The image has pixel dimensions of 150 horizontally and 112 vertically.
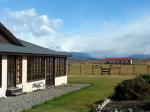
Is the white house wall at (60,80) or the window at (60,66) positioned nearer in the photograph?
the white house wall at (60,80)

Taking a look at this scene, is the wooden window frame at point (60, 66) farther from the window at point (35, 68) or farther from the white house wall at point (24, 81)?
the window at point (35, 68)

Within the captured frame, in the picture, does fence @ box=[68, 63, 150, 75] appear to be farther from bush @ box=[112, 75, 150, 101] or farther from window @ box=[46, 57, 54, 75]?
bush @ box=[112, 75, 150, 101]

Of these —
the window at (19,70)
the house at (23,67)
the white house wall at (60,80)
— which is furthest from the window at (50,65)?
the window at (19,70)

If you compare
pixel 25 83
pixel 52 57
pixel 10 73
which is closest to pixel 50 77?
pixel 52 57

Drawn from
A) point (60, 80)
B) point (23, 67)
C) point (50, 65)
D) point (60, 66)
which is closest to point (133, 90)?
point (23, 67)

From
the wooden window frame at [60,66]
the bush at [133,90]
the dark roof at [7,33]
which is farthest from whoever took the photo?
the wooden window frame at [60,66]

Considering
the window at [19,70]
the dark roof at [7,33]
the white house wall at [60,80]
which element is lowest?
the white house wall at [60,80]

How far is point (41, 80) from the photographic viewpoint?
3108 cm

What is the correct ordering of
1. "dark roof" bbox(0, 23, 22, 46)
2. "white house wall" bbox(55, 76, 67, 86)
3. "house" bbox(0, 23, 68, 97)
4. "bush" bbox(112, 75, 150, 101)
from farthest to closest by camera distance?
1. "white house wall" bbox(55, 76, 67, 86)
2. "dark roof" bbox(0, 23, 22, 46)
3. "house" bbox(0, 23, 68, 97)
4. "bush" bbox(112, 75, 150, 101)

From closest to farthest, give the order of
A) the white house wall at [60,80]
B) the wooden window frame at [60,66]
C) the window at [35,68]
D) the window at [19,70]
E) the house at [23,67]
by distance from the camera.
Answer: the house at [23,67]
the window at [19,70]
the window at [35,68]
the white house wall at [60,80]
the wooden window frame at [60,66]

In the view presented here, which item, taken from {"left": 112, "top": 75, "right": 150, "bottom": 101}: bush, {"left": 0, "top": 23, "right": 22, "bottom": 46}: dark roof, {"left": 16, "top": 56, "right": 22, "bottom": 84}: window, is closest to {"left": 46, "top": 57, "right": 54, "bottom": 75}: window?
{"left": 0, "top": 23, "right": 22, "bottom": 46}: dark roof

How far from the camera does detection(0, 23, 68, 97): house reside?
24.2 metres

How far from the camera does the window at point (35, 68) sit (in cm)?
2858

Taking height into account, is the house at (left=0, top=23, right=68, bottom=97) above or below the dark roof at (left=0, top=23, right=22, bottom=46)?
below
